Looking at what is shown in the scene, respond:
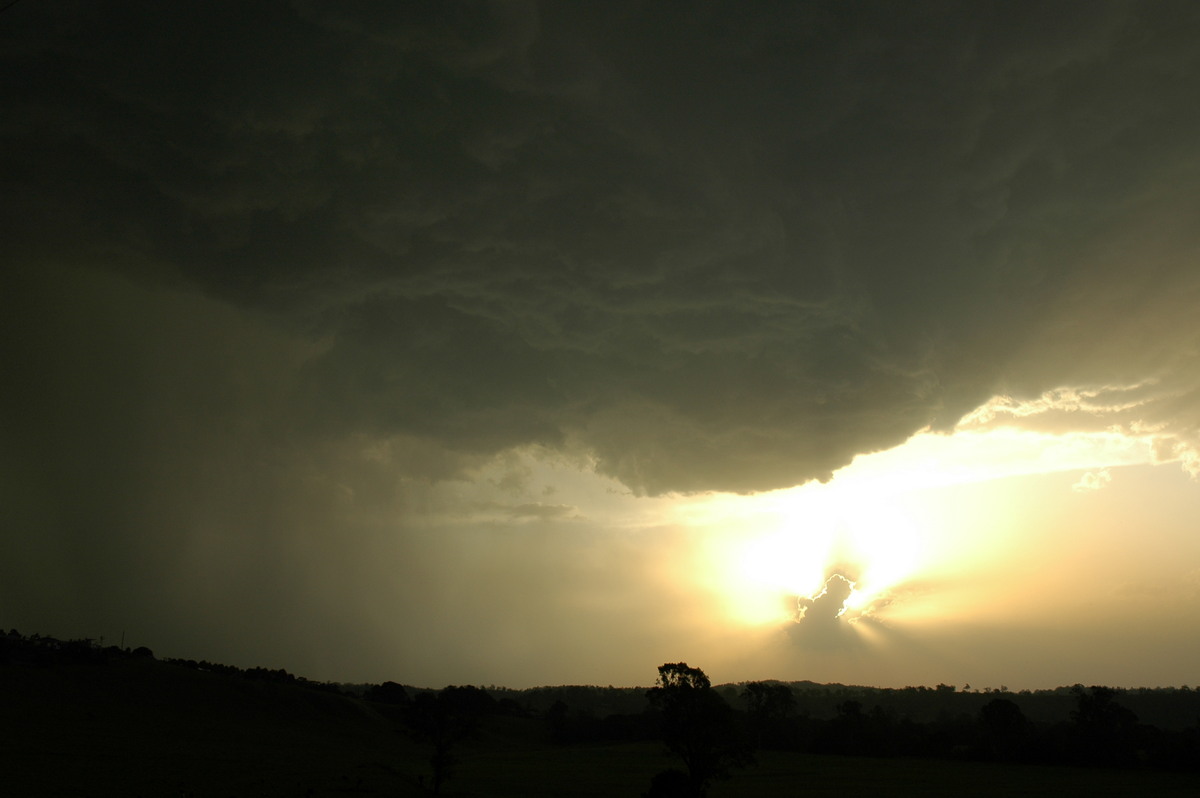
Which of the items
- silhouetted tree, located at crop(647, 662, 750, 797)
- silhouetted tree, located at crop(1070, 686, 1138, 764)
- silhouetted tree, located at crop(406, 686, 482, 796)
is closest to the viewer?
silhouetted tree, located at crop(647, 662, 750, 797)

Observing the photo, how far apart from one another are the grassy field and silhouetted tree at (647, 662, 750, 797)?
20.2m

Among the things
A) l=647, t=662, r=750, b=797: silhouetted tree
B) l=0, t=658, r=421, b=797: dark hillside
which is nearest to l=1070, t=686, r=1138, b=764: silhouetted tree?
l=647, t=662, r=750, b=797: silhouetted tree

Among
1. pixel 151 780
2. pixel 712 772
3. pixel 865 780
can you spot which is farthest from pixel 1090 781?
pixel 151 780

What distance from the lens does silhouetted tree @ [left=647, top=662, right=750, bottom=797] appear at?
5509cm

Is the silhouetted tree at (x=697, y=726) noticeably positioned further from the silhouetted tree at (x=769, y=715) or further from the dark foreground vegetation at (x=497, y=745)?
the silhouetted tree at (x=769, y=715)

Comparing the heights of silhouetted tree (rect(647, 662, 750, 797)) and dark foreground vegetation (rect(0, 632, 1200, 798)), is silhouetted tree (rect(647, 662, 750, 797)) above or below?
above

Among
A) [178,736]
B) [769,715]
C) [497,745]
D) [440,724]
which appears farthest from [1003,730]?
[178,736]

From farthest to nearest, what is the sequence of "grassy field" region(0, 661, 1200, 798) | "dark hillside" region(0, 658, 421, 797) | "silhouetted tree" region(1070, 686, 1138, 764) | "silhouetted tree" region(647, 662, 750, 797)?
"silhouetted tree" region(1070, 686, 1138, 764)
"grassy field" region(0, 661, 1200, 798)
"dark hillside" region(0, 658, 421, 797)
"silhouetted tree" region(647, 662, 750, 797)

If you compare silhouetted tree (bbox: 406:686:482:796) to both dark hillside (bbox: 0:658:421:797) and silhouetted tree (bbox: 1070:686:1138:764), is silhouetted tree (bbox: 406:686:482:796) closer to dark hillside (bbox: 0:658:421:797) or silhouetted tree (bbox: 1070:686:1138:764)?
dark hillside (bbox: 0:658:421:797)

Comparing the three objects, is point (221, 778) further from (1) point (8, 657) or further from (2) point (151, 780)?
(1) point (8, 657)

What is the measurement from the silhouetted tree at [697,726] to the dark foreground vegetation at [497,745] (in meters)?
0.13

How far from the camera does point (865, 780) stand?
9312cm

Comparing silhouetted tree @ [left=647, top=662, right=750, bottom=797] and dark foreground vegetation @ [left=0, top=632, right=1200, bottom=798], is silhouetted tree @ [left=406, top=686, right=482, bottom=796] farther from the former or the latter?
silhouetted tree @ [left=647, top=662, right=750, bottom=797]

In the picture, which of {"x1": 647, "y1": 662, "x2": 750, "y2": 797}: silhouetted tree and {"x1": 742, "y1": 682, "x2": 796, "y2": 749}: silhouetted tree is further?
{"x1": 742, "y1": 682, "x2": 796, "y2": 749}: silhouetted tree
